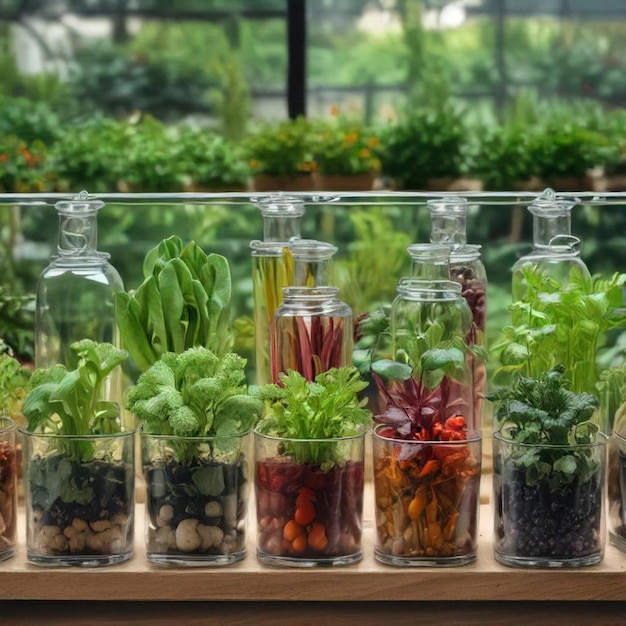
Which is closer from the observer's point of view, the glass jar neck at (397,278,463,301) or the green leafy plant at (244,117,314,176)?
the glass jar neck at (397,278,463,301)

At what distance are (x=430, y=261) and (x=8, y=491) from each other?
0.49 meters

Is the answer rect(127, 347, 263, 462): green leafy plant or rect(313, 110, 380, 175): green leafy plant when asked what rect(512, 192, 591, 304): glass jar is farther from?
rect(313, 110, 380, 175): green leafy plant

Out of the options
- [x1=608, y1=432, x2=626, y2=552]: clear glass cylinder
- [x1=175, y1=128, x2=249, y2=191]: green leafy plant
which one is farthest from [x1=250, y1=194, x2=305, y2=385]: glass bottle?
[x1=175, y1=128, x2=249, y2=191]: green leafy plant

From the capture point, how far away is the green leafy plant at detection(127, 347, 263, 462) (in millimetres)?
1057

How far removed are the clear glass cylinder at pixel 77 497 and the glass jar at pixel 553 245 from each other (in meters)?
0.51

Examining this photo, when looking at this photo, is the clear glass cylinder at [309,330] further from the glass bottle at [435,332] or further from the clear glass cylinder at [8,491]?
the clear glass cylinder at [8,491]

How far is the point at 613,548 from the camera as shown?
3.78 feet

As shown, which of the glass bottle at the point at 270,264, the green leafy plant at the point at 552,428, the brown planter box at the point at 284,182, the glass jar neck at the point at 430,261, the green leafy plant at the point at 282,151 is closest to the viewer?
the green leafy plant at the point at 552,428

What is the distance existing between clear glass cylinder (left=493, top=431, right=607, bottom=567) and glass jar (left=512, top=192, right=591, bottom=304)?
0.89ft

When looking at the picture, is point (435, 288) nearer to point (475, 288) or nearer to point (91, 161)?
point (475, 288)

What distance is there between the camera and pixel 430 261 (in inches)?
46.8

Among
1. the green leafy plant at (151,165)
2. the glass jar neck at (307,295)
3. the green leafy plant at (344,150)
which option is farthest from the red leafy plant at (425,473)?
the green leafy plant at (151,165)

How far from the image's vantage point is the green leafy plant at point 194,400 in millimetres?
1057

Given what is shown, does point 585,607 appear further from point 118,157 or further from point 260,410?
point 118,157
